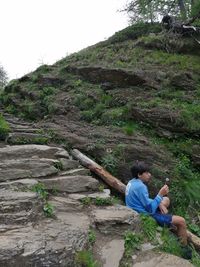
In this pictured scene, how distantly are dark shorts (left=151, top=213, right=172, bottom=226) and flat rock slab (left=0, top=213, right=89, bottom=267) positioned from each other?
1.57 metres

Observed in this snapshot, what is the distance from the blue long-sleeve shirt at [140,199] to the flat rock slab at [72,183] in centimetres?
117

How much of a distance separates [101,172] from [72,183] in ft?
3.40

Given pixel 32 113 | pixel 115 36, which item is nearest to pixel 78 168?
pixel 32 113

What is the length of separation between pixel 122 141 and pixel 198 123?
2225 millimetres

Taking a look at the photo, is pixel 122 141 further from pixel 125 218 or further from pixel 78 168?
pixel 125 218

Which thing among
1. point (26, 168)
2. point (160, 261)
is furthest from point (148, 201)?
point (26, 168)

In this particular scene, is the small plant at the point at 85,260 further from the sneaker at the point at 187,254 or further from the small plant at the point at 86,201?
the small plant at the point at 86,201

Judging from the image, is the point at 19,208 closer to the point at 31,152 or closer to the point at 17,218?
the point at 17,218

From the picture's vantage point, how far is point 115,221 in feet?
23.8

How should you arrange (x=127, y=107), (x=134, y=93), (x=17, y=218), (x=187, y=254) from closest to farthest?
1. (x=17, y=218)
2. (x=187, y=254)
3. (x=127, y=107)
4. (x=134, y=93)

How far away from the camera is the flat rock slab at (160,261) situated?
6.32m

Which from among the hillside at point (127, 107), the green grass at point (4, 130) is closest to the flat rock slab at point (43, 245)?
the hillside at point (127, 107)

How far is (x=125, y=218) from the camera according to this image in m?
7.28

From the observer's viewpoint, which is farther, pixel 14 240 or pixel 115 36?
pixel 115 36
